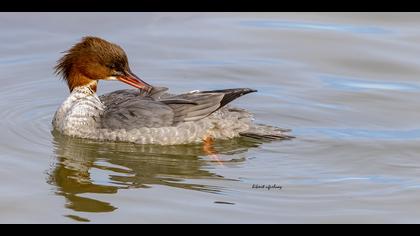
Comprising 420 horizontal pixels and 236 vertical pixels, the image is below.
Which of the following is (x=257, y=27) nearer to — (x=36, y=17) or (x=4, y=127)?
(x=36, y=17)

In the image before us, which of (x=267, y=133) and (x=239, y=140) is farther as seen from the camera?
(x=239, y=140)

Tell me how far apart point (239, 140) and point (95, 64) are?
1.69 meters

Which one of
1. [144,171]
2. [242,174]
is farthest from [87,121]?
[242,174]

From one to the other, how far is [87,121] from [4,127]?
88 centimetres

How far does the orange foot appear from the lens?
9.74m

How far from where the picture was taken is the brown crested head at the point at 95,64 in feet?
33.8

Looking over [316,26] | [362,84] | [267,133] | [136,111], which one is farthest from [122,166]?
[316,26]

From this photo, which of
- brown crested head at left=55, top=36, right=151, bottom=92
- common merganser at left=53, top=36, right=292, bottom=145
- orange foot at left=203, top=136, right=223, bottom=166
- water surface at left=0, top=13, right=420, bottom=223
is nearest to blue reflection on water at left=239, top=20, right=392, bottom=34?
water surface at left=0, top=13, right=420, bottom=223

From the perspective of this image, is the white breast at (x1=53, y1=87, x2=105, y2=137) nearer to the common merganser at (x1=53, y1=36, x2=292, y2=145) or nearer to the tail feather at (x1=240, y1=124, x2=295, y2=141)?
the common merganser at (x1=53, y1=36, x2=292, y2=145)

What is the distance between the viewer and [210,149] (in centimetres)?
1005

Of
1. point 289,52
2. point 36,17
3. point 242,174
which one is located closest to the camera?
point 242,174

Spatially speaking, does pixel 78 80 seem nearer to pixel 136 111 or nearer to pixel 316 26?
pixel 136 111

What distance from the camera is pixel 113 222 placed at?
7.95 metres

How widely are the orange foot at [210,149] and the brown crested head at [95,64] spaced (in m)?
0.82
